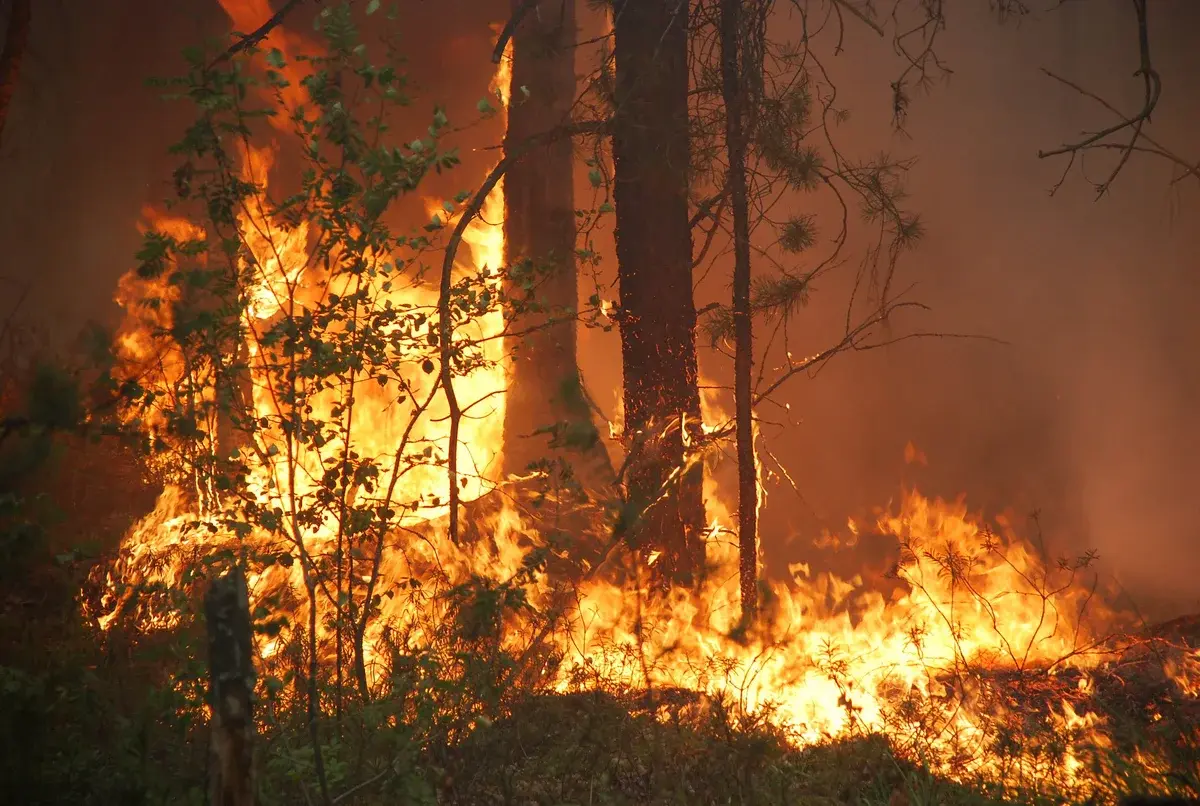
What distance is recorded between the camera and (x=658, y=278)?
560cm

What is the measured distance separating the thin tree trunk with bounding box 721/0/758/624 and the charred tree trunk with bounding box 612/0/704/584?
0.30m

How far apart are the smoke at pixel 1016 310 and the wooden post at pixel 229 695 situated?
34.5 feet

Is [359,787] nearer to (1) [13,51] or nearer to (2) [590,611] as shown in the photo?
(2) [590,611]

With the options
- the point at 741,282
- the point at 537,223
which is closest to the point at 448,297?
the point at 741,282

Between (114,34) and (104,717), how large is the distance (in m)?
10.8

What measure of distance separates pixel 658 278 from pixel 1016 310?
35.5 ft

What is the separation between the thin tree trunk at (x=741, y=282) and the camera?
5.33m

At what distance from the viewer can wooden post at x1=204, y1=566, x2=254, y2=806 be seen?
→ 90.5 inches

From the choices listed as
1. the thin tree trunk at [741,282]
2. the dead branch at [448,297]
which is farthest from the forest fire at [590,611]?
the thin tree trunk at [741,282]

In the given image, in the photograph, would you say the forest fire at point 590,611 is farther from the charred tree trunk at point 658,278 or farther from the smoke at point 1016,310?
the smoke at point 1016,310

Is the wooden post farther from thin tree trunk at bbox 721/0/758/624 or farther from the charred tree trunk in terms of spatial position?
thin tree trunk at bbox 721/0/758/624

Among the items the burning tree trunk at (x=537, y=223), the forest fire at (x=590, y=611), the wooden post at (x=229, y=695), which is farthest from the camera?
the burning tree trunk at (x=537, y=223)

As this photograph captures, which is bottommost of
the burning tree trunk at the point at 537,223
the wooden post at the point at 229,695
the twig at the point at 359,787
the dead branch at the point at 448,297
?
the twig at the point at 359,787

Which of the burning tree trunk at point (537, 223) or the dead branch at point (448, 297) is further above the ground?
the burning tree trunk at point (537, 223)
